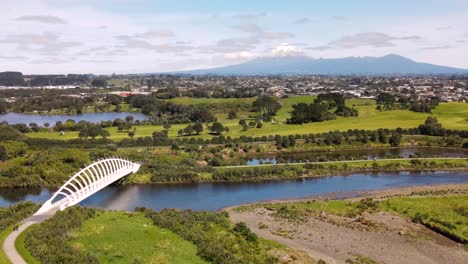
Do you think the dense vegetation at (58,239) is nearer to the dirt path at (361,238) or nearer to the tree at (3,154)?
the dirt path at (361,238)

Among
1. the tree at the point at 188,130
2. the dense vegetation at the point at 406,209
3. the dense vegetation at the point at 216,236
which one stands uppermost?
the tree at the point at 188,130

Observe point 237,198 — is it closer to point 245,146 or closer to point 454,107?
point 245,146

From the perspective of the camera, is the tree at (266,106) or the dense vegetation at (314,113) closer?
the dense vegetation at (314,113)

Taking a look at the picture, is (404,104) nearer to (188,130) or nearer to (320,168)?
(188,130)

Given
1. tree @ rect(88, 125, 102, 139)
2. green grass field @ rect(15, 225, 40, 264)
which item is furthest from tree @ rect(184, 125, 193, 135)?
green grass field @ rect(15, 225, 40, 264)

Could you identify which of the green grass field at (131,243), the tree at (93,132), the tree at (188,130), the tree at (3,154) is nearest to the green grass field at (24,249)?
the green grass field at (131,243)

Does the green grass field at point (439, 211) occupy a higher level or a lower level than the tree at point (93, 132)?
lower

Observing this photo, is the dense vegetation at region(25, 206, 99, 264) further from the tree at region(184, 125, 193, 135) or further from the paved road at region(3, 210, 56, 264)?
the tree at region(184, 125, 193, 135)
